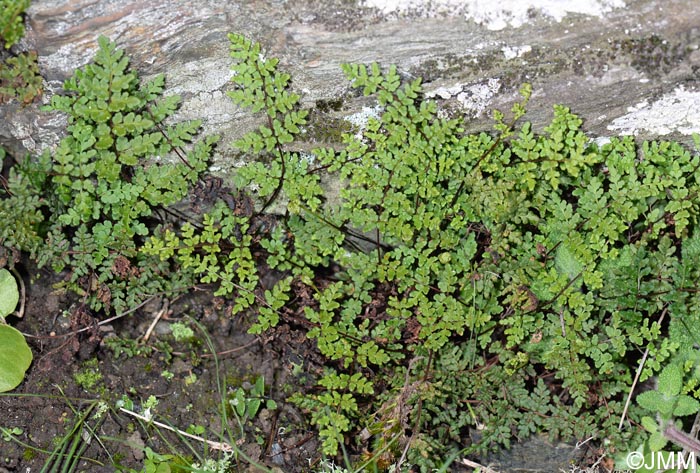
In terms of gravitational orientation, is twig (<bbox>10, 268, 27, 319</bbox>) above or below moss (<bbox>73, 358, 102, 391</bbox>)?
above

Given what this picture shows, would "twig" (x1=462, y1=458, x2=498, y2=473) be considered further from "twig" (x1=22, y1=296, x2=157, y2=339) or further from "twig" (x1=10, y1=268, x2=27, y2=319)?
"twig" (x1=10, y1=268, x2=27, y2=319)

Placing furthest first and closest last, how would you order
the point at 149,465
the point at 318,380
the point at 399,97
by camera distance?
the point at 318,380 < the point at 149,465 < the point at 399,97

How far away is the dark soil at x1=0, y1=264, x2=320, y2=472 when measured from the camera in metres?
3.47

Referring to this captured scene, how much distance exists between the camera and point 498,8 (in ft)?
10.00

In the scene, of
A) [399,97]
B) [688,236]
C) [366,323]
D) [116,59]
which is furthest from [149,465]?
[688,236]

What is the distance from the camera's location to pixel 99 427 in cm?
352

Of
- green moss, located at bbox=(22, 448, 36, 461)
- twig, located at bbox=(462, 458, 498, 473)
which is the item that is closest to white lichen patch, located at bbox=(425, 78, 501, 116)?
twig, located at bbox=(462, 458, 498, 473)

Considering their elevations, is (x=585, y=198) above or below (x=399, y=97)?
below

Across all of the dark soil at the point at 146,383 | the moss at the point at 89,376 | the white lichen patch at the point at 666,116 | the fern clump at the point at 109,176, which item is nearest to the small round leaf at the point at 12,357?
the dark soil at the point at 146,383

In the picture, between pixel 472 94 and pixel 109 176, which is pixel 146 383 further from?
pixel 472 94

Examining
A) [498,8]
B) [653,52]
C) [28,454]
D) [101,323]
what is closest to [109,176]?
[101,323]

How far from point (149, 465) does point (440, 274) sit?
193 centimetres

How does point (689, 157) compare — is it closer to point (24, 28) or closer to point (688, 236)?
point (688, 236)

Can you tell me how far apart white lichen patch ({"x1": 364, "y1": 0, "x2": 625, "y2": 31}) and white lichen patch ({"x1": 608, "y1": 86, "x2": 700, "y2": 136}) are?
554 mm
